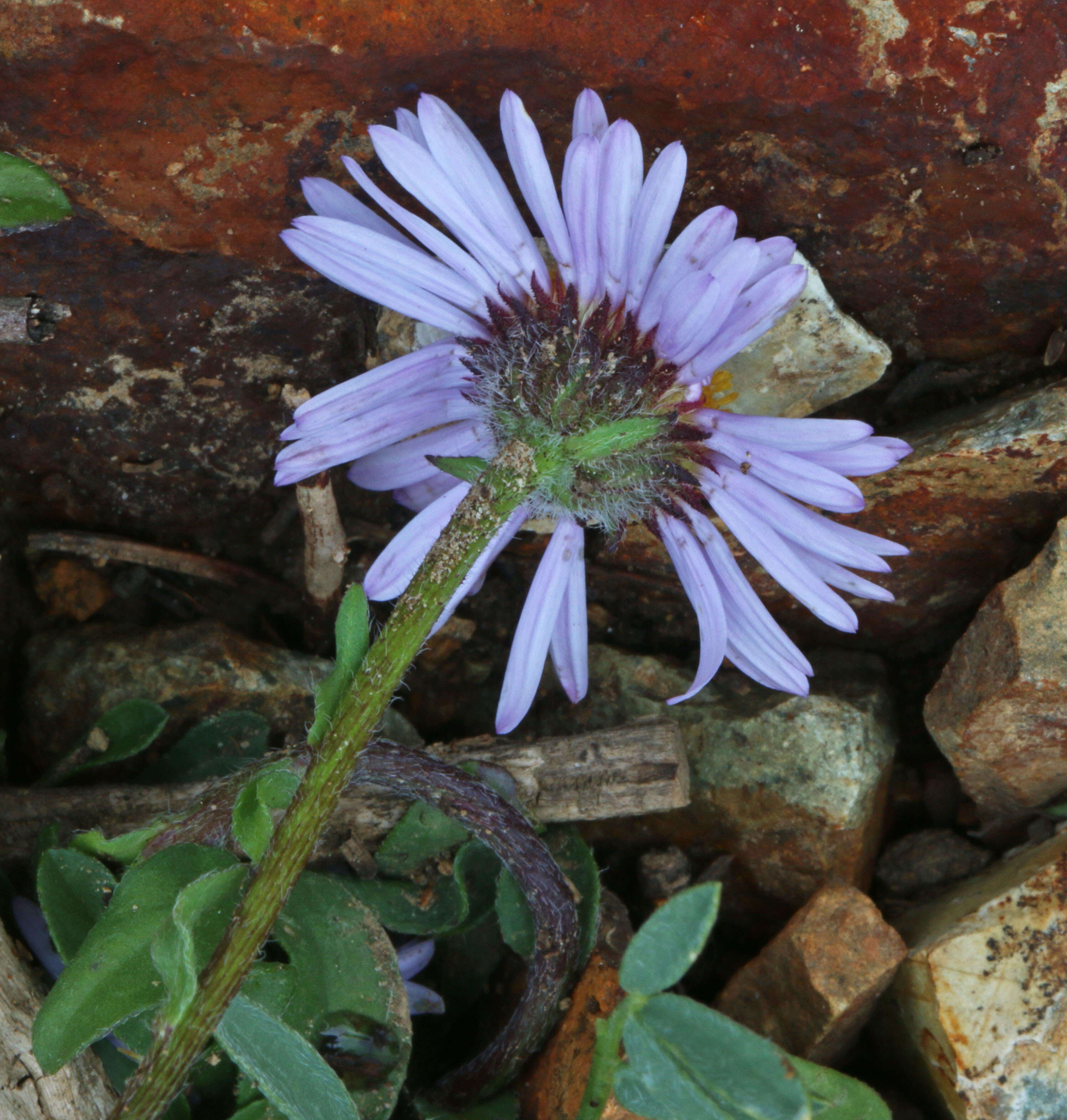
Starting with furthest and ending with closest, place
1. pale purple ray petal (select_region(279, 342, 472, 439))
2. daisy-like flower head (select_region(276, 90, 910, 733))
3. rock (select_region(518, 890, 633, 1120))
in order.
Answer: rock (select_region(518, 890, 633, 1120)), pale purple ray petal (select_region(279, 342, 472, 439)), daisy-like flower head (select_region(276, 90, 910, 733))

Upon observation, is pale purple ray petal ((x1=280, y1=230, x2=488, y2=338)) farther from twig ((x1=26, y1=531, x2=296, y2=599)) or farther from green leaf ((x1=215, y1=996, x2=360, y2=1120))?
green leaf ((x1=215, y1=996, x2=360, y2=1120))

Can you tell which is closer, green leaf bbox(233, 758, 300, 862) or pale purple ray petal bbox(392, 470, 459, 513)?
green leaf bbox(233, 758, 300, 862)

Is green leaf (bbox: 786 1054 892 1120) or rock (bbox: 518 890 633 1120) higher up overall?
green leaf (bbox: 786 1054 892 1120)

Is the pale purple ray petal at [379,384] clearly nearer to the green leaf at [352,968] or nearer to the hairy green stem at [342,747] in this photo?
the hairy green stem at [342,747]

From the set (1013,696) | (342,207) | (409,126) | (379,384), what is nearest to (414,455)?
(379,384)

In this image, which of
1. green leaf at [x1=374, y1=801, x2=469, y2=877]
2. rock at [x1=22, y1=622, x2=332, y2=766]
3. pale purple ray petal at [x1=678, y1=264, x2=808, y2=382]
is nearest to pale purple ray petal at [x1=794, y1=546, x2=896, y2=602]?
pale purple ray petal at [x1=678, y1=264, x2=808, y2=382]
